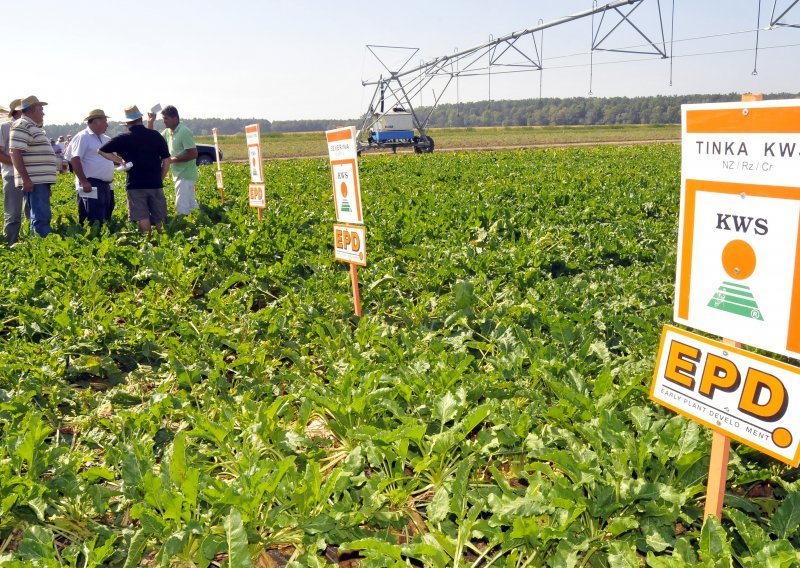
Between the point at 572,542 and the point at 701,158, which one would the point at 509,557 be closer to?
the point at 572,542

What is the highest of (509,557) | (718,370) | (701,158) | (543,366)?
(701,158)

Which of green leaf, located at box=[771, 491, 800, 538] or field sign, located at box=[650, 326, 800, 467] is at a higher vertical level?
field sign, located at box=[650, 326, 800, 467]

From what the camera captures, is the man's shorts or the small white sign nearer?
the small white sign

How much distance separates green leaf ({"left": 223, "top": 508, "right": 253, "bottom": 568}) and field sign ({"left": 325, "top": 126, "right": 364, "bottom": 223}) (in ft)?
9.58

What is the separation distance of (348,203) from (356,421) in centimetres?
224

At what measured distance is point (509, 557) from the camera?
2.42 metres

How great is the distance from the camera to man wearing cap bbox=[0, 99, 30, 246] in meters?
8.02

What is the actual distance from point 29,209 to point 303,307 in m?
5.42

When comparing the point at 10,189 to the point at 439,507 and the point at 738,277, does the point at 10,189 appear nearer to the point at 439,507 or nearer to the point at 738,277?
the point at 439,507

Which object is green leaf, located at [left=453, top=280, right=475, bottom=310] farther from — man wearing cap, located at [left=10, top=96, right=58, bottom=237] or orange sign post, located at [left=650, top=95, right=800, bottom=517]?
man wearing cap, located at [left=10, top=96, right=58, bottom=237]

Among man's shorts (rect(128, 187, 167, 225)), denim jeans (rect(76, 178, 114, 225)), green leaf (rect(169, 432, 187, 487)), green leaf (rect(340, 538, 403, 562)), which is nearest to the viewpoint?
green leaf (rect(340, 538, 403, 562))

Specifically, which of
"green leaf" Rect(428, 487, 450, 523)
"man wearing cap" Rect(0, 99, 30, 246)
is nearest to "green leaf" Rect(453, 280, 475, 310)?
"green leaf" Rect(428, 487, 450, 523)

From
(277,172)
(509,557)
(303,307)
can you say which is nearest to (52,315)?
(303,307)

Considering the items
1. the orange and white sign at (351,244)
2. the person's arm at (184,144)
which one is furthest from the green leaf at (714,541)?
the person's arm at (184,144)
